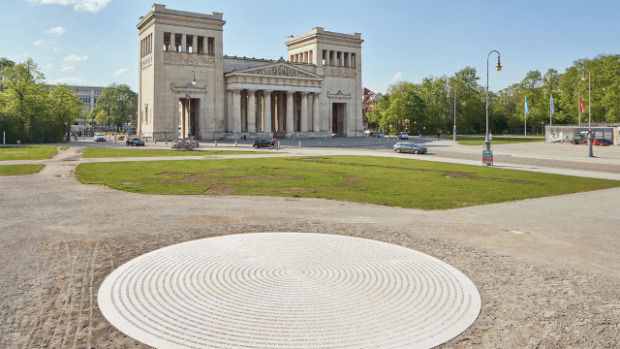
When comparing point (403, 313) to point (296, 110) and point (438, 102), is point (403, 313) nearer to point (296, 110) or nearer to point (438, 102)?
point (296, 110)

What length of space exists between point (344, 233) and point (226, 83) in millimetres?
88558

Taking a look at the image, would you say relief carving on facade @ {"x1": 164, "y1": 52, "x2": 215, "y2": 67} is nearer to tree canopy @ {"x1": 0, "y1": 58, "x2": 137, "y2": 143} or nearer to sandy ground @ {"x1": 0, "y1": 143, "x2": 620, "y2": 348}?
tree canopy @ {"x1": 0, "y1": 58, "x2": 137, "y2": 143}

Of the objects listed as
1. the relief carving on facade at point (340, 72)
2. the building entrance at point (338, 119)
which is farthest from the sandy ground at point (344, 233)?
the building entrance at point (338, 119)

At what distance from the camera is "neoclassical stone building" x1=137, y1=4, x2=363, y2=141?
91.4 metres

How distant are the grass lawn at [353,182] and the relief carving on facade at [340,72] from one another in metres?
80.3

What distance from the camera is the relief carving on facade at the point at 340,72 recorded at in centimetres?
11362

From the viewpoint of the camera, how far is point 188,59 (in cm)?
9369

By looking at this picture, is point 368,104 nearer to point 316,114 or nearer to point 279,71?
point 316,114

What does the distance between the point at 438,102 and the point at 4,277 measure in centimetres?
13855

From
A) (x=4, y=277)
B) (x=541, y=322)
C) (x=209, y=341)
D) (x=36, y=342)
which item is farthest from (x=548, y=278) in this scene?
(x=4, y=277)

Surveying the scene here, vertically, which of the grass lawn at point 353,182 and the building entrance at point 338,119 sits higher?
the building entrance at point 338,119

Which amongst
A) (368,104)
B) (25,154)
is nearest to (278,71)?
(25,154)

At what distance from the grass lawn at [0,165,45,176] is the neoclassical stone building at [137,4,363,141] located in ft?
166

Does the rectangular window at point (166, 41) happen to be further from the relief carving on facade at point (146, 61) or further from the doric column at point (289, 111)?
the doric column at point (289, 111)
